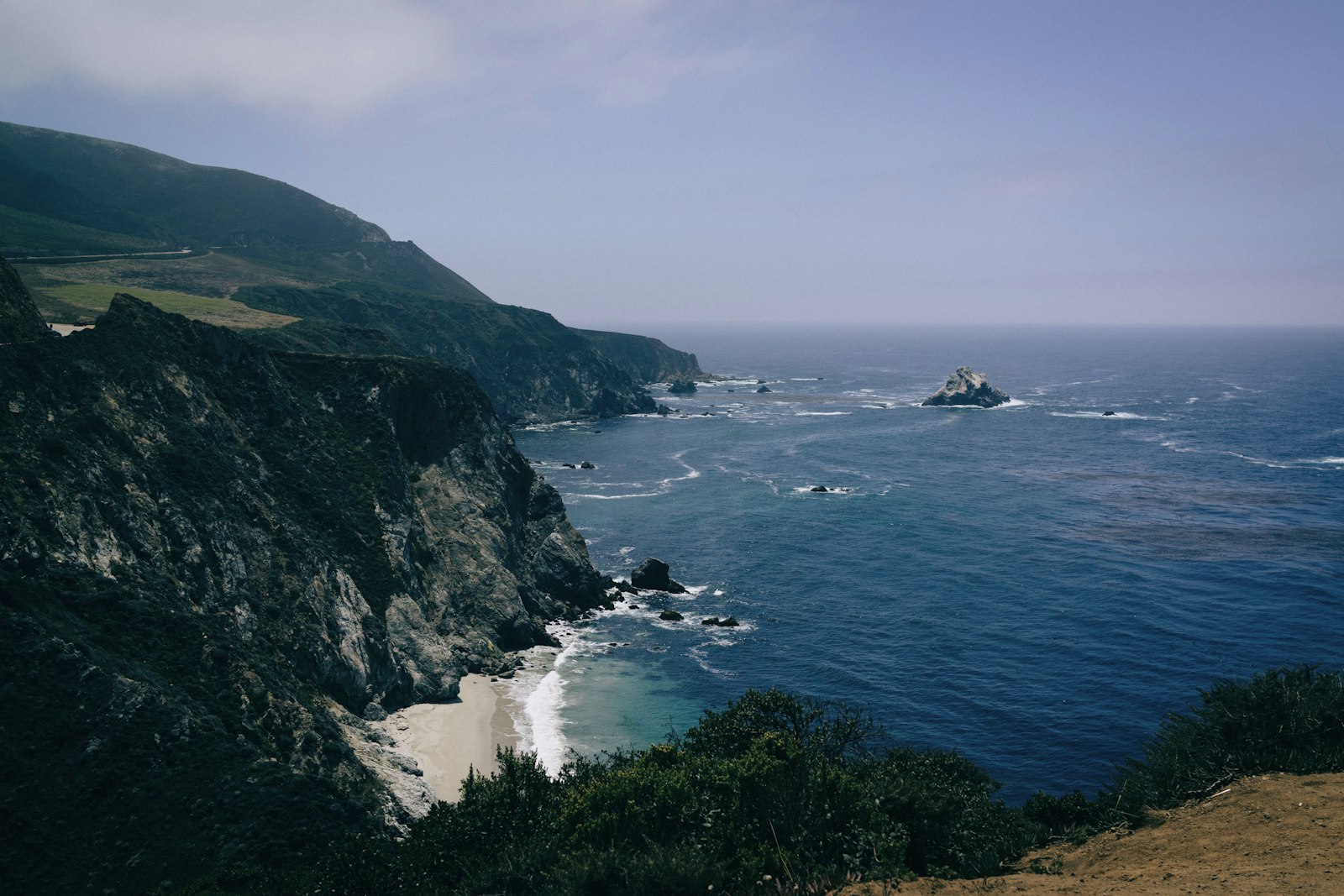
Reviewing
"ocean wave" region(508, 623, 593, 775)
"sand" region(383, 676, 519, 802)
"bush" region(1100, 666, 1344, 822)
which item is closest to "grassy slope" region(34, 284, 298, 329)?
"ocean wave" region(508, 623, 593, 775)

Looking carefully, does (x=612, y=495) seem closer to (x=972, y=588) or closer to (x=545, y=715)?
(x=972, y=588)

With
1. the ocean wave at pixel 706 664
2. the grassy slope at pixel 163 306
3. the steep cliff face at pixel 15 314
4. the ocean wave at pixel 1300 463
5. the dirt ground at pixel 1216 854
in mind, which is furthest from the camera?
the ocean wave at pixel 1300 463

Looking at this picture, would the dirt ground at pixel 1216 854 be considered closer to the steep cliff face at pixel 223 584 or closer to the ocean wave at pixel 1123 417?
the steep cliff face at pixel 223 584

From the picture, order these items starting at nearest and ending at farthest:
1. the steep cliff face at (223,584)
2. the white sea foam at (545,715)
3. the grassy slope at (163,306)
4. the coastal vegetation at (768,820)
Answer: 1. the coastal vegetation at (768,820)
2. the steep cliff face at (223,584)
3. the white sea foam at (545,715)
4. the grassy slope at (163,306)

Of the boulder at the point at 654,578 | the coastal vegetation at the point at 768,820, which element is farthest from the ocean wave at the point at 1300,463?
the coastal vegetation at the point at 768,820

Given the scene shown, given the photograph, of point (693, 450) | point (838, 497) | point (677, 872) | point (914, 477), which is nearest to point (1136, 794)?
point (677, 872)

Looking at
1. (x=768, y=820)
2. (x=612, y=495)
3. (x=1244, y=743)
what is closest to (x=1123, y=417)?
(x=612, y=495)
